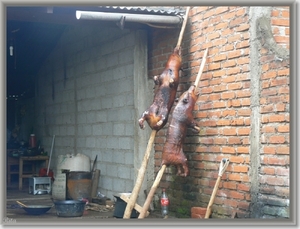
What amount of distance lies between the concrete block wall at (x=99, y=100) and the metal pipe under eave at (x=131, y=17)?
85 centimetres

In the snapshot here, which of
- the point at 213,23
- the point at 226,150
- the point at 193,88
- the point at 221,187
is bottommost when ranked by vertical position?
the point at 221,187

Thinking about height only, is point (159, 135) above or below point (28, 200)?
above

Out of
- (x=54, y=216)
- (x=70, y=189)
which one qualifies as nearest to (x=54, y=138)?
(x=70, y=189)

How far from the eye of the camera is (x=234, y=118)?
539 cm

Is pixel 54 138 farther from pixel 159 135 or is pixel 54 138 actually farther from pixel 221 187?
pixel 221 187

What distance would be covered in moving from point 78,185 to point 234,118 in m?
3.37

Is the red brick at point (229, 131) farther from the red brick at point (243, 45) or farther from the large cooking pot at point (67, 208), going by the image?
the large cooking pot at point (67, 208)

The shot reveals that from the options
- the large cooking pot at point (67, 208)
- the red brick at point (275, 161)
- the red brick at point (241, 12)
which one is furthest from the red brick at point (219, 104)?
the large cooking pot at point (67, 208)

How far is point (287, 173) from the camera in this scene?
476 cm

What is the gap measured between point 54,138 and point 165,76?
16.2 feet

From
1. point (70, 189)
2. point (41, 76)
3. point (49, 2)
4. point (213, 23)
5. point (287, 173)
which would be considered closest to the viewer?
point (287, 173)

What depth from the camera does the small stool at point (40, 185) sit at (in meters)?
9.28

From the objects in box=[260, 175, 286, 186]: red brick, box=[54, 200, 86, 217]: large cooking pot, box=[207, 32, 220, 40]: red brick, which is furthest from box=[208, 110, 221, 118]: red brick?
box=[54, 200, 86, 217]: large cooking pot

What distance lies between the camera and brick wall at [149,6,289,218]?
192 inches
